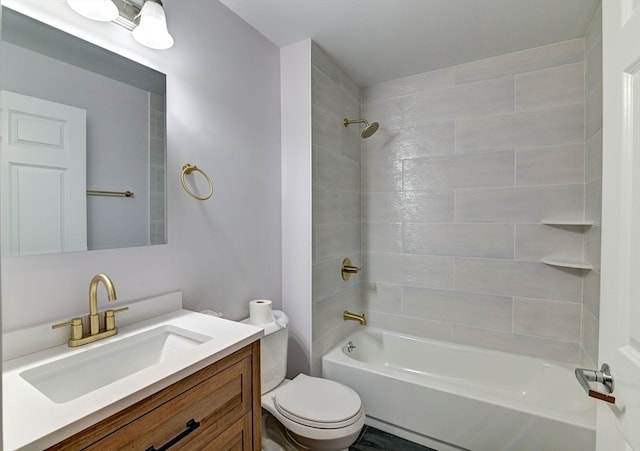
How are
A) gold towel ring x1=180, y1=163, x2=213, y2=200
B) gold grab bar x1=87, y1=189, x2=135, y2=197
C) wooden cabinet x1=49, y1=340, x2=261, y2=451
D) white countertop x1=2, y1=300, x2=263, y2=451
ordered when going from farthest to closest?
gold towel ring x1=180, y1=163, x2=213, y2=200 < gold grab bar x1=87, y1=189, x2=135, y2=197 < wooden cabinet x1=49, y1=340, x2=261, y2=451 < white countertop x1=2, y1=300, x2=263, y2=451

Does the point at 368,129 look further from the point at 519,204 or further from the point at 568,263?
the point at 568,263

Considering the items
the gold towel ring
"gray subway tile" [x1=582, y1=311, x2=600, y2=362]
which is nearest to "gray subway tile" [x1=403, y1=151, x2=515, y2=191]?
"gray subway tile" [x1=582, y1=311, x2=600, y2=362]

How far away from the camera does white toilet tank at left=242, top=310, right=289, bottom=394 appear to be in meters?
1.62

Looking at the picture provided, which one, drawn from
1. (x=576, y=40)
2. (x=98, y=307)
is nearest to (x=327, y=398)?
(x=98, y=307)

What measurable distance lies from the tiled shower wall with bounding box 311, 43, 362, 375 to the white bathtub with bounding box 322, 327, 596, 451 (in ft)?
0.71

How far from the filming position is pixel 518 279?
2.17 m

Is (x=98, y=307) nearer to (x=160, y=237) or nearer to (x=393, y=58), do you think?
(x=160, y=237)

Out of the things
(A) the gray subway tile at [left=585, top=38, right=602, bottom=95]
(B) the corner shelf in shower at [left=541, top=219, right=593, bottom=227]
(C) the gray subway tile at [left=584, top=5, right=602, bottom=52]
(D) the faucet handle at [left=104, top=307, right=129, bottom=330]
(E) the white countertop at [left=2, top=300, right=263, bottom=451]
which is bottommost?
(E) the white countertop at [left=2, top=300, right=263, bottom=451]

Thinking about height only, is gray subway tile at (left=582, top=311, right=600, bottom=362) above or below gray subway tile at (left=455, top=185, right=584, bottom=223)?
below

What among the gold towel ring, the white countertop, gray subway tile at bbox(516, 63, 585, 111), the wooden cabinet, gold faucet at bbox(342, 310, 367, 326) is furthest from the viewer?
gold faucet at bbox(342, 310, 367, 326)

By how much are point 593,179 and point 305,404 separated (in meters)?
1.96

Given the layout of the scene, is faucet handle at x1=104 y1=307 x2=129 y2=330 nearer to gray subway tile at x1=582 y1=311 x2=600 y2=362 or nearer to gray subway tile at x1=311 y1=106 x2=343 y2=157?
gray subway tile at x1=311 y1=106 x2=343 y2=157

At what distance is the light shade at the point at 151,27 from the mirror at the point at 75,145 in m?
0.11

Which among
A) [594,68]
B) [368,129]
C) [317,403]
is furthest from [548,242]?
[317,403]
